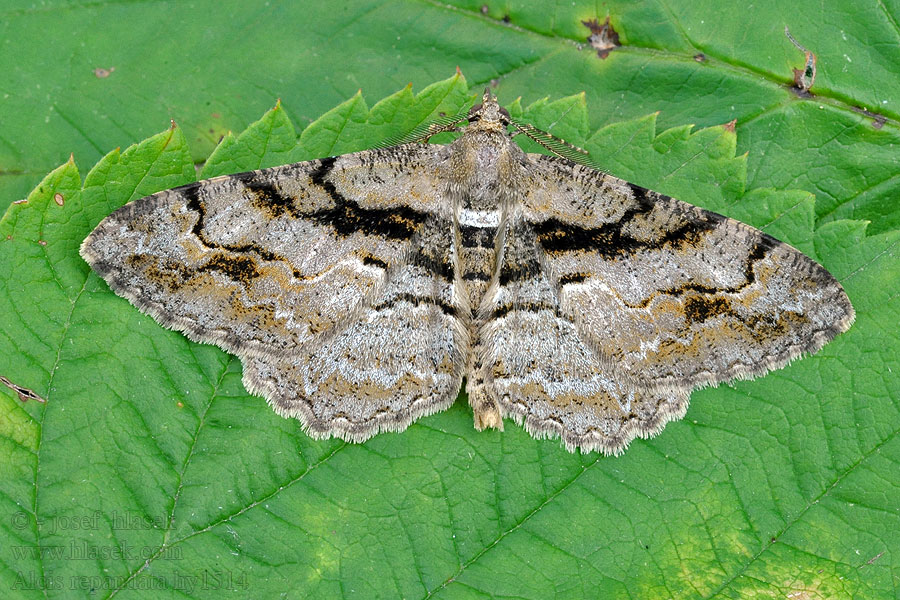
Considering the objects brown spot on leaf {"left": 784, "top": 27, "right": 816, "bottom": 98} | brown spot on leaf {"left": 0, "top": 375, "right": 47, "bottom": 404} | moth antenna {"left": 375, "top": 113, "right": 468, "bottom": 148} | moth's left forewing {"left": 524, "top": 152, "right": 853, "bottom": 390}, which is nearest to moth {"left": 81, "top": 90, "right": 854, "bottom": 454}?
moth's left forewing {"left": 524, "top": 152, "right": 853, "bottom": 390}

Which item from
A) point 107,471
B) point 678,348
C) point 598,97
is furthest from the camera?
point 598,97

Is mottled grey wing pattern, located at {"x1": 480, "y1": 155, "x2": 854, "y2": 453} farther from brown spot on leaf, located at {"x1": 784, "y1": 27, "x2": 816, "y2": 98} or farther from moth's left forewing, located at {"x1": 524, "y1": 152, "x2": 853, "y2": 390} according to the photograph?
brown spot on leaf, located at {"x1": 784, "y1": 27, "x2": 816, "y2": 98}

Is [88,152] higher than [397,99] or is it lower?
lower

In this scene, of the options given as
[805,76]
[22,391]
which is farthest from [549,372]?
[22,391]

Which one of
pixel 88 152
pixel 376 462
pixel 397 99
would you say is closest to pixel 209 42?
pixel 88 152

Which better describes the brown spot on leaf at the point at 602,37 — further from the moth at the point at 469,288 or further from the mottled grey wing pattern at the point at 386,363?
the mottled grey wing pattern at the point at 386,363

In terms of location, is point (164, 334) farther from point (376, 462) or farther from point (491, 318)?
point (491, 318)

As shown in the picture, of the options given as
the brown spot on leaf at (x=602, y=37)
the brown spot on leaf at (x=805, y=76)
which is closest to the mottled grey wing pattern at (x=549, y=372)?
the brown spot on leaf at (x=602, y=37)
